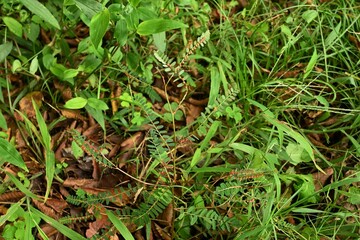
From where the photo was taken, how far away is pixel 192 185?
1558 millimetres

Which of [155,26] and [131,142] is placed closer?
[155,26]

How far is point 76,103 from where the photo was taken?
1.53m

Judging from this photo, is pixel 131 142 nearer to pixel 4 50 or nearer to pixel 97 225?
pixel 97 225

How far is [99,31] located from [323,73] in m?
0.95

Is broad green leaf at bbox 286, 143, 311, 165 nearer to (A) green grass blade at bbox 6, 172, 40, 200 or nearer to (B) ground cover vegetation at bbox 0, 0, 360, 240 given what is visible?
(B) ground cover vegetation at bbox 0, 0, 360, 240

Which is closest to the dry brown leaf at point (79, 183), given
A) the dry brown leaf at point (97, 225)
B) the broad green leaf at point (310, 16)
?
the dry brown leaf at point (97, 225)

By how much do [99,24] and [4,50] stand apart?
0.49m

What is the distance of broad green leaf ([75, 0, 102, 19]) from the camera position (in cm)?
137

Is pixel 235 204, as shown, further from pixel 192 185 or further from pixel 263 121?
pixel 263 121

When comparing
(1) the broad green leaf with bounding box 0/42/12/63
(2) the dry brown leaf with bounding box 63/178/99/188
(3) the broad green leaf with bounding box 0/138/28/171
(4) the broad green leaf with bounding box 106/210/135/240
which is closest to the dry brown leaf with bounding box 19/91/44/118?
(1) the broad green leaf with bounding box 0/42/12/63

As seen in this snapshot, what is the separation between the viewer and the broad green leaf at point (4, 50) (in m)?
1.60

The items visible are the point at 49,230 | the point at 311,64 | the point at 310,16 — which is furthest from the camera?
the point at 310,16

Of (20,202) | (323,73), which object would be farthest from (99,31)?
(323,73)

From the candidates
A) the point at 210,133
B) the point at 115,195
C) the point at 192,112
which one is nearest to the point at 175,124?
the point at 192,112
